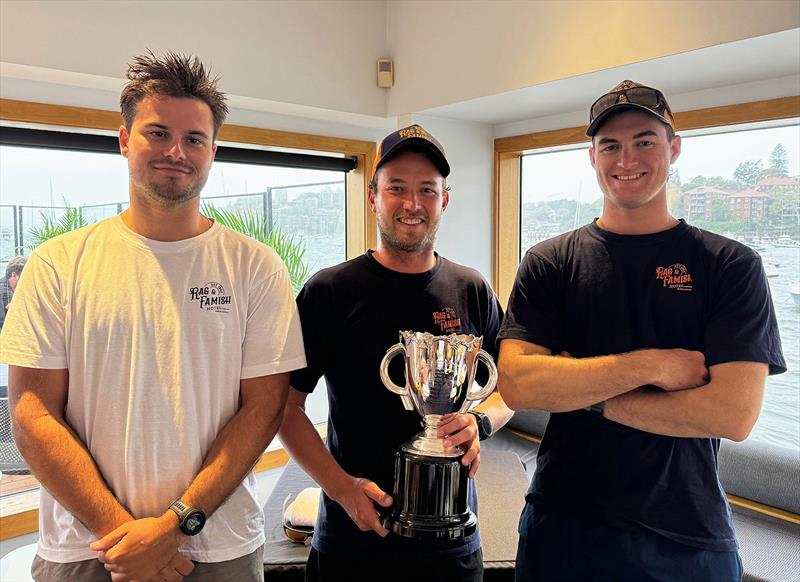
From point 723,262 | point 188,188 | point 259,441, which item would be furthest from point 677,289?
point 188,188

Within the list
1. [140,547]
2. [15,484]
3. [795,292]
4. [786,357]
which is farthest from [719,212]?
[15,484]

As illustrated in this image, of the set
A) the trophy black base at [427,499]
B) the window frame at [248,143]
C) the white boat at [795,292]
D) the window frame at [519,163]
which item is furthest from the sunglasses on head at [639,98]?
the window frame at [248,143]

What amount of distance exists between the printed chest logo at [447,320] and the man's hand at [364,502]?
1.37ft

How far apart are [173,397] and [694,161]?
268 centimetres

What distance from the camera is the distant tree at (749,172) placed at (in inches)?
114

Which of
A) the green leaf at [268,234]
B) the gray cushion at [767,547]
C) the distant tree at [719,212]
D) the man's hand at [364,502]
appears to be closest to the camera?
the man's hand at [364,502]

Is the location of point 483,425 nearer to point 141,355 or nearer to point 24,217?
point 141,355

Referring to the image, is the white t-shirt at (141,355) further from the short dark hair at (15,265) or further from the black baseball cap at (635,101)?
the short dark hair at (15,265)

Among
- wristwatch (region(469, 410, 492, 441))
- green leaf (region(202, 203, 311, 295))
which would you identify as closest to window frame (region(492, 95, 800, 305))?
green leaf (region(202, 203, 311, 295))

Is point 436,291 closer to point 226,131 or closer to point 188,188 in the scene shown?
point 188,188

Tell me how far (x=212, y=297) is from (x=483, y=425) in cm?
74

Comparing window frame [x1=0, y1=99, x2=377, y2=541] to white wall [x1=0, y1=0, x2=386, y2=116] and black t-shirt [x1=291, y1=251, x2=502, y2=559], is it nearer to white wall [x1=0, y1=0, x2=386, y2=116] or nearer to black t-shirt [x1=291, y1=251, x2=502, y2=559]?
white wall [x1=0, y1=0, x2=386, y2=116]

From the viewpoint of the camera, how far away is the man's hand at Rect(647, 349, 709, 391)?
53.7 inches

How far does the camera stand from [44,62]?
248cm
